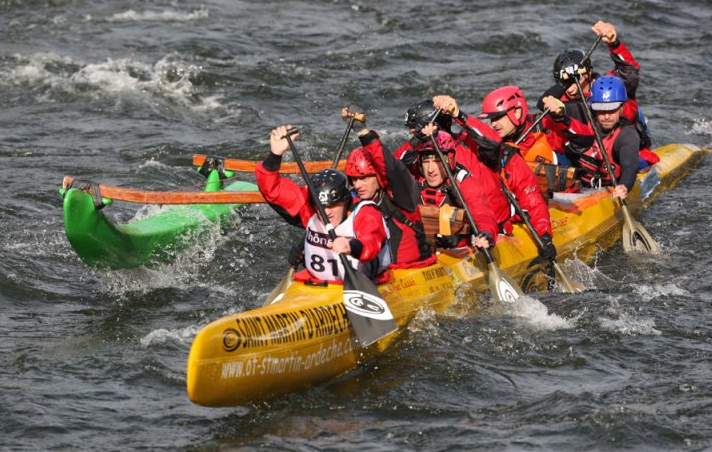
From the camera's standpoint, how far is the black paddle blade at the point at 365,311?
319 inches

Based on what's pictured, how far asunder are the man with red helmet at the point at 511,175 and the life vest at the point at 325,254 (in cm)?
199

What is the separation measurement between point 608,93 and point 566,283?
2594 mm

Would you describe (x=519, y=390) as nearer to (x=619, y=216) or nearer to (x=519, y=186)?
(x=519, y=186)

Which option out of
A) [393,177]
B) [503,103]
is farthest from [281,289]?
[503,103]

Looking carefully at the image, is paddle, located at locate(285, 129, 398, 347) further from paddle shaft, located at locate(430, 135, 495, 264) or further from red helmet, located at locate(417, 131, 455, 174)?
red helmet, located at locate(417, 131, 455, 174)

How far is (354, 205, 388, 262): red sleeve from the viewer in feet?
26.6

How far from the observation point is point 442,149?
32.4ft

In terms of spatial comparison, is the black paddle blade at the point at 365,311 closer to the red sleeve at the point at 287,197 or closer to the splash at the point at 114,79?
the red sleeve at the point at 287,197

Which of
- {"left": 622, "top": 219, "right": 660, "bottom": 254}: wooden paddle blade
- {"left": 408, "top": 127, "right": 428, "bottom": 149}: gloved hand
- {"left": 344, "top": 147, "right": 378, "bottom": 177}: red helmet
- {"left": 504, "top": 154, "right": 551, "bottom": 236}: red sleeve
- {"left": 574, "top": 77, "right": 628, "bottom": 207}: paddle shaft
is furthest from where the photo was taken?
{"left": 574, "top": 77, "right": 628, "bottom": 207}: paddle shaft

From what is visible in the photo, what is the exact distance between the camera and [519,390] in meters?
8.05

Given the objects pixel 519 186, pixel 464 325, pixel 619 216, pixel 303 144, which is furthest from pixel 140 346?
pixel 303 144

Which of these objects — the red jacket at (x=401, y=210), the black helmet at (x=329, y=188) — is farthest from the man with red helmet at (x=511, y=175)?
the black helmet at (x=329, y=188)

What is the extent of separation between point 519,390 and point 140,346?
300cm

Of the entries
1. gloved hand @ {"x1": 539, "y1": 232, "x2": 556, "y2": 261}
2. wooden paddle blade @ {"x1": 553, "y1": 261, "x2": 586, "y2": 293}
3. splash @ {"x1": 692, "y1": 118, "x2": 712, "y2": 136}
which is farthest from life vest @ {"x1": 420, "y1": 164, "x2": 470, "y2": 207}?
splash @ {"x1": 692, "y1": 118, "x2": 712, "y2": 136}
